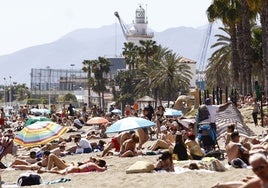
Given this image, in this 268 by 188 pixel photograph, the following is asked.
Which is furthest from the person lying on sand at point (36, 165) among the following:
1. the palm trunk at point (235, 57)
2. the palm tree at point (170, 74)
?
the palm tree at point (170, 74)

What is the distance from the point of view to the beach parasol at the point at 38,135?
17.3 metres

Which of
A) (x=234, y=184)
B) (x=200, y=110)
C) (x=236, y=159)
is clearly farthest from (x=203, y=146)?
(x=234, y=184)

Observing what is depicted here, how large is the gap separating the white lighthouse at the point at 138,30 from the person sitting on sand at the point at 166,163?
143 metres

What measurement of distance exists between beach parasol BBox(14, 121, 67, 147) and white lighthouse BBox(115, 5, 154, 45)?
13803 cm

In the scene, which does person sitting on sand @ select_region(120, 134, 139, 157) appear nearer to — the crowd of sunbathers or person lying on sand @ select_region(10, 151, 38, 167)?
the crowd of sunbathers

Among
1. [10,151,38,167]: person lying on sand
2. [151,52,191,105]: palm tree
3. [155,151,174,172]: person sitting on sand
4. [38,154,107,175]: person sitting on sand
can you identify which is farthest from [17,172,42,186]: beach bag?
[151,52,191,105]: palm tree

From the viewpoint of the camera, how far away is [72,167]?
14.2m

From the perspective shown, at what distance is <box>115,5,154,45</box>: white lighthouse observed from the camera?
543 feet

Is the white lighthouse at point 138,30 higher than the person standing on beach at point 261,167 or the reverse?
higher

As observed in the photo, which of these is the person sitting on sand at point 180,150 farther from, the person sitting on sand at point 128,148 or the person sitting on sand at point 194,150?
the person sitting on sand at point 128,148

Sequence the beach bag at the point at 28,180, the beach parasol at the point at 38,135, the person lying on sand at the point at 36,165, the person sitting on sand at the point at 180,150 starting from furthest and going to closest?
the beach parasol at the point at 38,135 < the person lying on sand at the point at 36,165 < the person sitting on sand at the point at 180,150 < the beach bag at the point at 28,180

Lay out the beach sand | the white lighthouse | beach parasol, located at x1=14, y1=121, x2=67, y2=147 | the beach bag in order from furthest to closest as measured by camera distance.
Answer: the white lighthouse → beach parasol, located at x1=14, y1=121, x2=67, y2=147 → the beach bag → the beach sand

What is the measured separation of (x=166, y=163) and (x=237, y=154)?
4.66ft

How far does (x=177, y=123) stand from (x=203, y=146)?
5.55 metres
